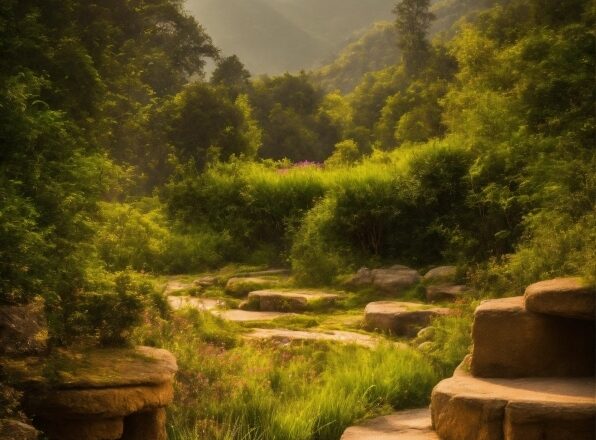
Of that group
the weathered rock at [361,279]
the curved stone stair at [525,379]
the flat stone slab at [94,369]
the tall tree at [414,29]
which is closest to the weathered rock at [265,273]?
the weathered rock at [361,279]


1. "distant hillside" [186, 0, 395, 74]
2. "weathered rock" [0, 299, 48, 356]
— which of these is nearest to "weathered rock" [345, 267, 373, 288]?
"weathered rock" [0, 299, 48, 356]

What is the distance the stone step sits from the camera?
3.82m

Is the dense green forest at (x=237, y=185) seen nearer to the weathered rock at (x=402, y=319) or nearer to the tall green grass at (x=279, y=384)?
the tall green grass at (x=279, y=384)

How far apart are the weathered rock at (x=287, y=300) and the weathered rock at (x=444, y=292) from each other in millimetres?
1278

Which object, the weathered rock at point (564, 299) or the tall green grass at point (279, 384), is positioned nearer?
the weathered rock at point (564, 299)

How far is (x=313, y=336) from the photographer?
7.42 metres

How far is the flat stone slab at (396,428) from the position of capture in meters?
4.69

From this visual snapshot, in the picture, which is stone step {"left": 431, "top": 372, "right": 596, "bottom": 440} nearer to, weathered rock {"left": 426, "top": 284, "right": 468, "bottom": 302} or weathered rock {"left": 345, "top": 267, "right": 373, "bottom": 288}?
weathered rock {"left": 426, "top": 284, "right": 468, "bottom": 302}

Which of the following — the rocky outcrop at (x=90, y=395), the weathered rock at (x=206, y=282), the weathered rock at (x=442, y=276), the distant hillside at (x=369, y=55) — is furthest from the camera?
the distant hillside at (x=369, y=55)

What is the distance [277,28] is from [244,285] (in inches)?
3933

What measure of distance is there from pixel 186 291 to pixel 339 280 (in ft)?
7.82

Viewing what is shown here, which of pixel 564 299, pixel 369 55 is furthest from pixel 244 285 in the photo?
pixel 369 55

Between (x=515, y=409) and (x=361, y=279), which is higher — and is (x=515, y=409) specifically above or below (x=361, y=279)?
below

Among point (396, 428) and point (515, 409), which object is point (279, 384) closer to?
point (396, 428)
